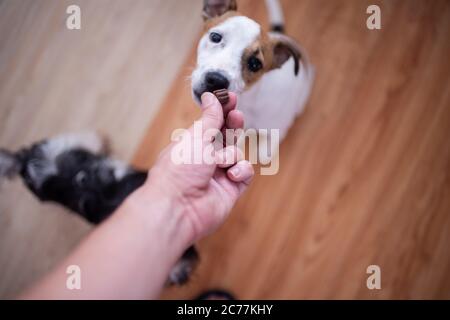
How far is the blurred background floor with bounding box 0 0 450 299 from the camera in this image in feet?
5.42

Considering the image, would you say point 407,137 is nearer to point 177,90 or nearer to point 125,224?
point 177,90

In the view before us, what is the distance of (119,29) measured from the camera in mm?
1734

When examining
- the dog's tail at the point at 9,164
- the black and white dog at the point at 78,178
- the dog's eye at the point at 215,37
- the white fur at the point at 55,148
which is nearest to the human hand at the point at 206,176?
the dog's eye at the point at 215,37

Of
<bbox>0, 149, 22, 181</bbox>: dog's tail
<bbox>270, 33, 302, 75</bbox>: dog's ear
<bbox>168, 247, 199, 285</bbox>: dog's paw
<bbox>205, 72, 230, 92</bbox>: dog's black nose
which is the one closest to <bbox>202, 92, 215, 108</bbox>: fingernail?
<bbox>205, 72, 230, 92</bbox>: dog's black nose

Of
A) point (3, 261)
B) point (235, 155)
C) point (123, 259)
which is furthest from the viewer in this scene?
point (3, 261)

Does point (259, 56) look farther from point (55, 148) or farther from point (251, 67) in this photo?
point (55, 148)

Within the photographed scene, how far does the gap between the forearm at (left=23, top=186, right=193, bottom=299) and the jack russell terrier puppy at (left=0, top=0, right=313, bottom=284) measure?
1.41 ft

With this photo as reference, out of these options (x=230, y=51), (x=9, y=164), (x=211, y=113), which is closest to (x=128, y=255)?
(x=211, y=113)

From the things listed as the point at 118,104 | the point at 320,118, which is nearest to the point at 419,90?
the point at 320,118

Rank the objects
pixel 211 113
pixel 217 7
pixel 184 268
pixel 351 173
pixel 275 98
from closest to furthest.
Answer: pixel 211 113 < pixel 217 7 < pixel 275 98 < pixel 184 268 < pixel 351 173

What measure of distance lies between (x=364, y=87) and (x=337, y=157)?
0.38m

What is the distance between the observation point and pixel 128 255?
0.82 metres

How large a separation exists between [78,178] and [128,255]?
2.43ft

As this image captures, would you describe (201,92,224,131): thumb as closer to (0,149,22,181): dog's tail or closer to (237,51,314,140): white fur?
(237,51,314,140): white fur
